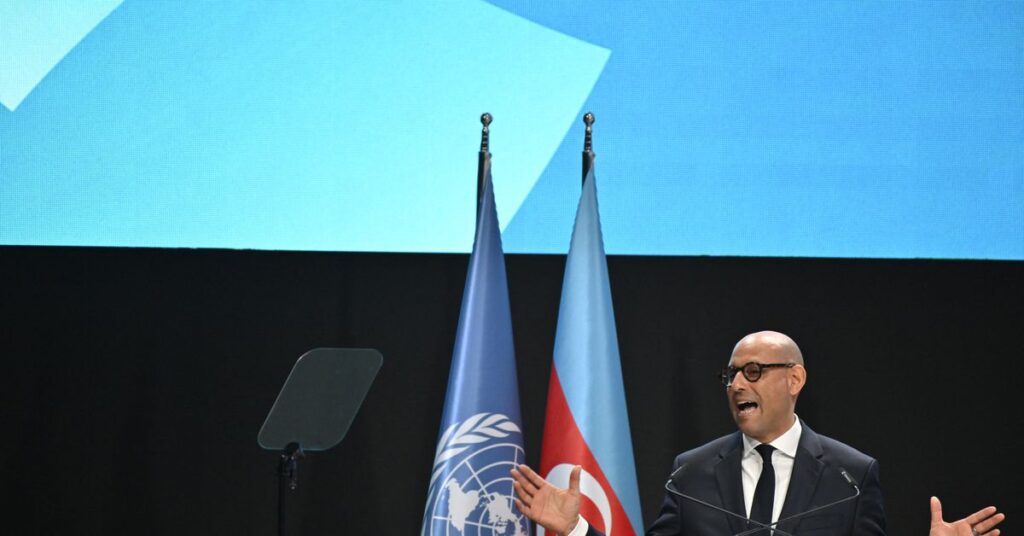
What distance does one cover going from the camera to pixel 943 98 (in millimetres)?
4121

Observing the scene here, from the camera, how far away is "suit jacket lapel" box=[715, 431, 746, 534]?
2.86m

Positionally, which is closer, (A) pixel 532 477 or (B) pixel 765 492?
(A) pixel 532 477

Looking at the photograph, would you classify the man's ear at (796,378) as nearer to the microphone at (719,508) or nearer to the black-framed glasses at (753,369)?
the black-framed glasses at (753,369)

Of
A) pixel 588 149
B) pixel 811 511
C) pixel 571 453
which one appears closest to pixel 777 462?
pixel 811 511

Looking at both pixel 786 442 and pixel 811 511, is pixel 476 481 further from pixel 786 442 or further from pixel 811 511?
pixel 811 511

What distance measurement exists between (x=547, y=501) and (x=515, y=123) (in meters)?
1.93

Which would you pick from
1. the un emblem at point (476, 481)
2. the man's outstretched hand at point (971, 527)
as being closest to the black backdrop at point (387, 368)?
the un emblem at point (476, 481)

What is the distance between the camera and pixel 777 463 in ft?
9.67

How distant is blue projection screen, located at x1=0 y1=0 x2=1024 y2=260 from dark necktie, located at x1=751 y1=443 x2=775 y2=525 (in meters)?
1.33

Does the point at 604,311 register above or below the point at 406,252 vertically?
below

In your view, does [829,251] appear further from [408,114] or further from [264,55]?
[264,55]

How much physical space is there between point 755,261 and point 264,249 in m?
1.92

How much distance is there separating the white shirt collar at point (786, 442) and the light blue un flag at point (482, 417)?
96 cm

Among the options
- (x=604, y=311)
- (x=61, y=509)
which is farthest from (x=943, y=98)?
(x=61, y=509)
